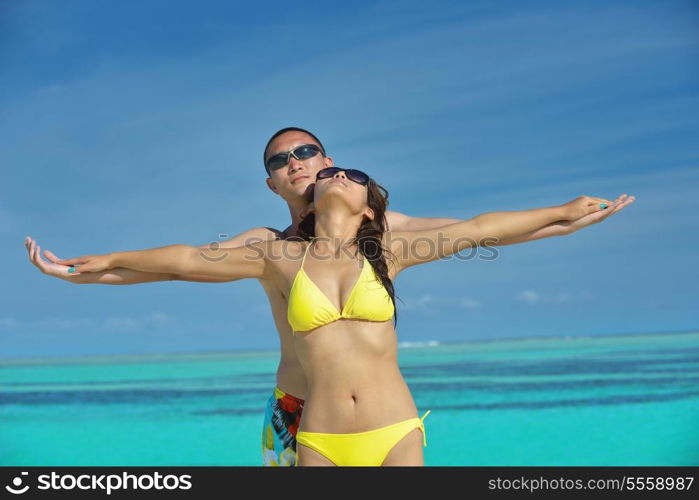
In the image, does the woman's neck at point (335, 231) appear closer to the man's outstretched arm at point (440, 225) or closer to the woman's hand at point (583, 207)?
the man's outstretched arm at point (440, 225)

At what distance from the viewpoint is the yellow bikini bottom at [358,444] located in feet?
12.7

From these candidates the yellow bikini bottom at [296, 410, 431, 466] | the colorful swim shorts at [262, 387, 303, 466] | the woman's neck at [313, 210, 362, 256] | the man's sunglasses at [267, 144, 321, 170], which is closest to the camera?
the yellow bikini bottom at [296, 410, 431, 466]

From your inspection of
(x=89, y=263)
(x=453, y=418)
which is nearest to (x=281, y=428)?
(x=89, y=263)

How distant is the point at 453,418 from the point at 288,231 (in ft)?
54.1

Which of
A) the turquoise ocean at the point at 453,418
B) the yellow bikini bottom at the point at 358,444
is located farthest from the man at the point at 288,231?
the turquoise ocean at the point at 453,418

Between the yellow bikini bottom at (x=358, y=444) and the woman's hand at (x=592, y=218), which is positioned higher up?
Result: the woman's hand at (x=592, y=218)

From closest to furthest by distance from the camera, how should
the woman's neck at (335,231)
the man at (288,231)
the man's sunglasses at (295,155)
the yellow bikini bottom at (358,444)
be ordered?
the yellow bikini bottom at (358,444) < the woman's neck at (335,231) < the man at (288,231) < the man's sunglasses at (295,155)

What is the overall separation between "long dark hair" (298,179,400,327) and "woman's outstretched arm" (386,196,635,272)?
9 cm

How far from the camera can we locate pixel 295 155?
516 cm

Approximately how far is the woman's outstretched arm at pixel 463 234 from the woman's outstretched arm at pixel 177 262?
0.75 m

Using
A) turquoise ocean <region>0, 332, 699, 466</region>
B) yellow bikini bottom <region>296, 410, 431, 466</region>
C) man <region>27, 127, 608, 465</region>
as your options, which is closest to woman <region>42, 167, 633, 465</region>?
yellow bikini bottom <region>296, 410, 431, 466</region>

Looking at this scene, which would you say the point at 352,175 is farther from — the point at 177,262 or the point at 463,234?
the point at 177,262

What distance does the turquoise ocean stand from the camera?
→ 17.2 m

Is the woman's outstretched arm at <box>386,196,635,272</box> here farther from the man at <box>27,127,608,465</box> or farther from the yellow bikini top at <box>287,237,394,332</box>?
the yellow bikini top at <box>287,237,394,332</box>
